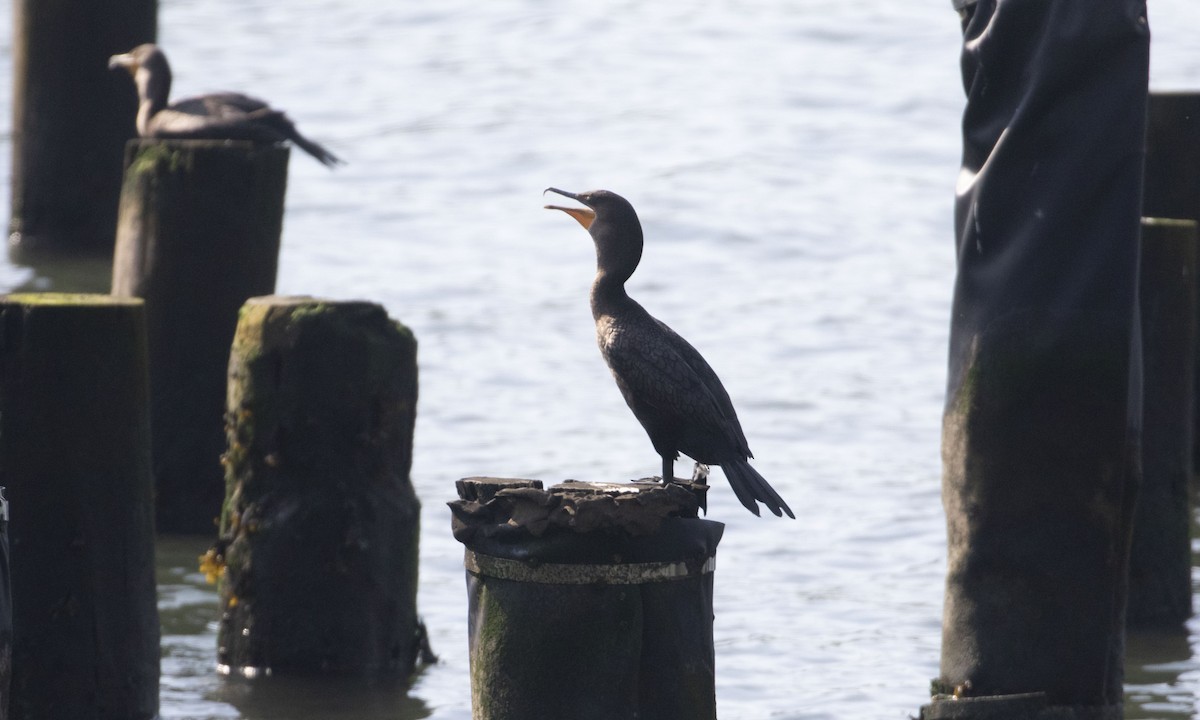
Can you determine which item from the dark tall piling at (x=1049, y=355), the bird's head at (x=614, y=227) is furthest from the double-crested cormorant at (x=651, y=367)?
the dark tall piling at (x=1049, y=355)

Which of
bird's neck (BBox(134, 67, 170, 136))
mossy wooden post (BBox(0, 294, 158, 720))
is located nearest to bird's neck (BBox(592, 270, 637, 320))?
mossy wooden post (BBox(0, 294, 158, 720))

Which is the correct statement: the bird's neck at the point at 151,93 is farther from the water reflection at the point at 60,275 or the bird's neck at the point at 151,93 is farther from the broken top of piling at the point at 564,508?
the broken top of piling at the point at 564,508

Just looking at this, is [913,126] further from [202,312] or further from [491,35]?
[202,312]

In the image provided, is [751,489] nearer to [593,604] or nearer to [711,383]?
[711,383]

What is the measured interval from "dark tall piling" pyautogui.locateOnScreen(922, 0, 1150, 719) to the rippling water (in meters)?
1.40

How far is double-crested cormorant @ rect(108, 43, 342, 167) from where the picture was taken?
33.2ft

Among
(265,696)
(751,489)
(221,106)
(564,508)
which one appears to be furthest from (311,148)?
(564,508)

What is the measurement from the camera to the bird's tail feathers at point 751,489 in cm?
453

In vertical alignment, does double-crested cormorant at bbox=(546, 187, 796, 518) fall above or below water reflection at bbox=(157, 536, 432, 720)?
Result: above

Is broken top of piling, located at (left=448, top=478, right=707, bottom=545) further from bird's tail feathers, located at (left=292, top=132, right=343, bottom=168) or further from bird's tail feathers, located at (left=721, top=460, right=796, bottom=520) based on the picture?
bird's tail feathers, located at (left=292, top=132, right=343, bottom=168)

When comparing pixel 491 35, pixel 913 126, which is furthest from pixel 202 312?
pixel 491 35

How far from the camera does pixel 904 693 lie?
689 cm

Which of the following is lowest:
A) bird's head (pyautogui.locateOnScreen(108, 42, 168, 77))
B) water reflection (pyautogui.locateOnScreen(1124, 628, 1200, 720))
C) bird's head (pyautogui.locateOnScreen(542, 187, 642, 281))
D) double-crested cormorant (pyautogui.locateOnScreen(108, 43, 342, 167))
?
water reflection (pyautogui.locateOnScreen(1124, 628, 1200, 720))

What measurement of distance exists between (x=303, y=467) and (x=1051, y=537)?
2582mm
